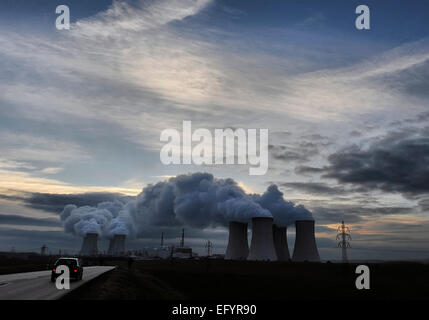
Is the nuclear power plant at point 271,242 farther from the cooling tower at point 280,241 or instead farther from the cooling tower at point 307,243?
the cooling tower at point 280,241

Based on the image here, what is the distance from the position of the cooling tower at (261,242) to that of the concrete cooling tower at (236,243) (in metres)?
12.4

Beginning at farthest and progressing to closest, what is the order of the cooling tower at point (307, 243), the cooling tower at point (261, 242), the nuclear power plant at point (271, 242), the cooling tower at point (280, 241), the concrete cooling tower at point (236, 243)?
1. the cooling tower at point (280, 241)
2. the concrete cooling tower at point (236, 243)
3. the cooling tower at point (307, 243)
4. the nuclear power plant at point (271, 242)
5. the cooling tower at point (261, 242)

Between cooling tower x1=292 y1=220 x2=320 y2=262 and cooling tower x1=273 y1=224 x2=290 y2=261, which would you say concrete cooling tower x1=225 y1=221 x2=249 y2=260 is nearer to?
cooling tower x1=273 y1=224 x2=290 y2=261

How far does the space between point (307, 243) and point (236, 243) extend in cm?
2152

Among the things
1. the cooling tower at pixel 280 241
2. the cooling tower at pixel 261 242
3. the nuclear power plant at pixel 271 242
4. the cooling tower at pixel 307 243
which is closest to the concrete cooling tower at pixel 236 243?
the nuclear power plant at pixel 271 242

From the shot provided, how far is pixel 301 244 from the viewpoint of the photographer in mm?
103688

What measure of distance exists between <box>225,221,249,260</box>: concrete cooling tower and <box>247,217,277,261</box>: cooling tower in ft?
40.8

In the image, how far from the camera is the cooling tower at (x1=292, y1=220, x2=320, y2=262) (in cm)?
10150

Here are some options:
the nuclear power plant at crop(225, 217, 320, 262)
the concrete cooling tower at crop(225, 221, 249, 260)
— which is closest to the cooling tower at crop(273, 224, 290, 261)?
the concrete cooling tower at crop(225, 221, 249, 260)

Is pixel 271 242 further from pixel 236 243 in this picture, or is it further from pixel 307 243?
pixel 236 243

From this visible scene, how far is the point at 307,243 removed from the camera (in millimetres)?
102312

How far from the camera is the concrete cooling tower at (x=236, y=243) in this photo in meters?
113
